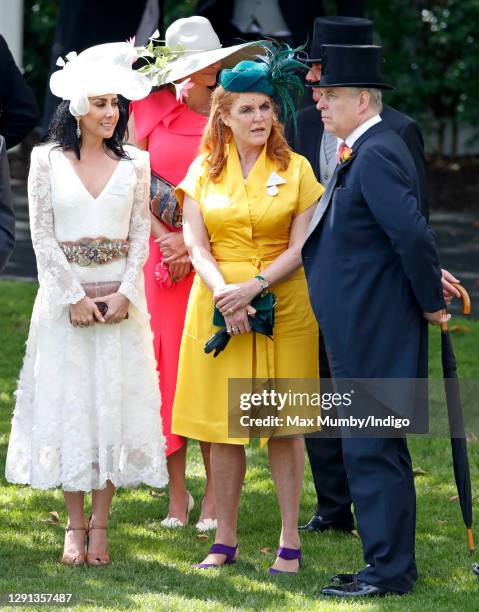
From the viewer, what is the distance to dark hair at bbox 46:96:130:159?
568 centimetres

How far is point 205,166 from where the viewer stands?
574 centimetres

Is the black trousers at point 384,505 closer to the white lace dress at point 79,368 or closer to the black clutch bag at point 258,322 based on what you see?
the black clutch bag at point 258,322

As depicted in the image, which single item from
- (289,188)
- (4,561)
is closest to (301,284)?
(289,188)

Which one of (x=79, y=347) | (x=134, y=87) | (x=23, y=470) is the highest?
(x=134, y=87)

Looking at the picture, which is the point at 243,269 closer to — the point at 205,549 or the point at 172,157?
the point at 172,157

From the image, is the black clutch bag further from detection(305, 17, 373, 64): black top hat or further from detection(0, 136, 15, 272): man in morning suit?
detection(305, 17, 373, 64): black top hat

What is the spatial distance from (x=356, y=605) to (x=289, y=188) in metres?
1.73

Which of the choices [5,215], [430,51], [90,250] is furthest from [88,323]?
[430,51]

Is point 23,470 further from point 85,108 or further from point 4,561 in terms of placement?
point 85,108

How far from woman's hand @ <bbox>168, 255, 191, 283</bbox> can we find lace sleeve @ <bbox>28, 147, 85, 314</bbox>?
0.74 meters

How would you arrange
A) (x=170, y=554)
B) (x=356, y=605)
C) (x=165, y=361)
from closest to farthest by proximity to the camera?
(x=356, y=605), (x=170, y=554), (x=165, y=361)

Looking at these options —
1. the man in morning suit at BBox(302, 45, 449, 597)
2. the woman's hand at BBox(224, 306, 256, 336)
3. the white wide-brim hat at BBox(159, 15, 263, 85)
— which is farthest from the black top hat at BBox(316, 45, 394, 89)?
the woman's hand at BBox(224, 306, 256, 336)

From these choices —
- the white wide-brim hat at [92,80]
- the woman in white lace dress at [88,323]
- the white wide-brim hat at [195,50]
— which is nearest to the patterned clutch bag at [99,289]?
the woman in white lace dress at [88,323]

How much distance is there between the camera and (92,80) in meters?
5.57
